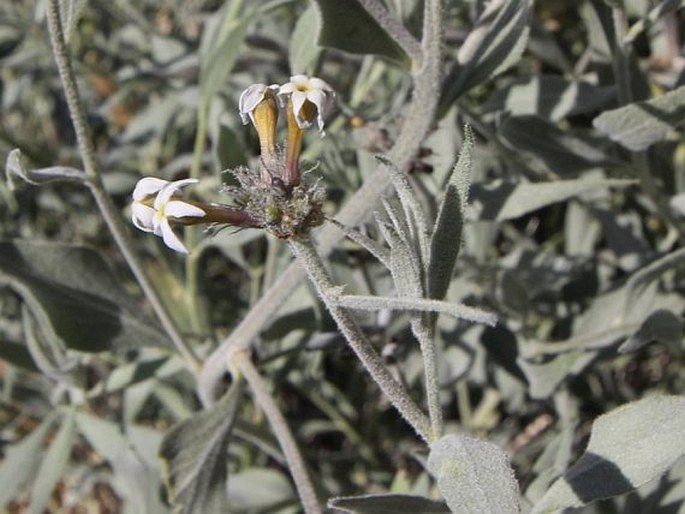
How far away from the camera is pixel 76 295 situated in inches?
77.7

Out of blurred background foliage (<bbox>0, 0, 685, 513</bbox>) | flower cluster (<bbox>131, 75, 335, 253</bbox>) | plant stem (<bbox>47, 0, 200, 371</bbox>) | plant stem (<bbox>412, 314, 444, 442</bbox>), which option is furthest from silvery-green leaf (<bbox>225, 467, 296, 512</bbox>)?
flower cluster (<bbox>131, 75, 335, 253</bbox>)

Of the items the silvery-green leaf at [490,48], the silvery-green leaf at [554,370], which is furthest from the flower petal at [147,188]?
the silvery-green leaf at [554,370]

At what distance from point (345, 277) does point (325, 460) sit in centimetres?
85

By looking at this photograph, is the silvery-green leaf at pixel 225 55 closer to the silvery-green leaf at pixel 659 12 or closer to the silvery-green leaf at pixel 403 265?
the silvery-green leaf at pixel 659 12

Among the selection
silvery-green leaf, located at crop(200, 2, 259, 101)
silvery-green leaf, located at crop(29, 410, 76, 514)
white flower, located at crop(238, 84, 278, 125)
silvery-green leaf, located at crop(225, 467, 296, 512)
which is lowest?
silvery-green leaf, located at crop(225, 467, 296, 512)

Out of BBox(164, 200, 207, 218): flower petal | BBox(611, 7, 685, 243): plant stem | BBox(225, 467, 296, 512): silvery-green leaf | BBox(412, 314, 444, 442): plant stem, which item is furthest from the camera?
BBox(225, 467, 296, 512): silvery-green leaf

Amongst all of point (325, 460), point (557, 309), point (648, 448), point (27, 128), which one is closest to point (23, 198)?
point (27, 128)

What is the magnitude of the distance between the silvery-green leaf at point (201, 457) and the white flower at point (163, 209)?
0.69 meters

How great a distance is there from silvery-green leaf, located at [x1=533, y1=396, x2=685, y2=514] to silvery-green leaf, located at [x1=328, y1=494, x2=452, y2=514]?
0.17 meters

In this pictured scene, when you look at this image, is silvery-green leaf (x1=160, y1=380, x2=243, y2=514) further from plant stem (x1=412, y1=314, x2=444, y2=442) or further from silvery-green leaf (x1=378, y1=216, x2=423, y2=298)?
silvery-green leaf (x1=378, y1=216, x2=423, y2=298)

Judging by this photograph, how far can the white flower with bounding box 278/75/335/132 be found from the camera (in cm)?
121

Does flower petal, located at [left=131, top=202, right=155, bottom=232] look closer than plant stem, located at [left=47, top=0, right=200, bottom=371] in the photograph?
Yes

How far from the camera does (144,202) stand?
122 cm

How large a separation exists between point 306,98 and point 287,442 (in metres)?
0.76
